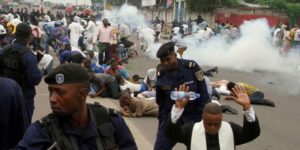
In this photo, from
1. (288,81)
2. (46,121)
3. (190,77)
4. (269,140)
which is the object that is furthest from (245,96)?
(288,81)

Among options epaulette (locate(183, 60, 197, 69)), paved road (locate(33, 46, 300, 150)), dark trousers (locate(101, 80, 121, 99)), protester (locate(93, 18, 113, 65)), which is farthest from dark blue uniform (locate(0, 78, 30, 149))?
protester (locate(93, 18, 113, 65))

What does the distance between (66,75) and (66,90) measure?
0.07 m

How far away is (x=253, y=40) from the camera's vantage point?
76.6 feet

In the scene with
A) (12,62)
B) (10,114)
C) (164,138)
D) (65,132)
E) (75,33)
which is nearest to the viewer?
(65,132)

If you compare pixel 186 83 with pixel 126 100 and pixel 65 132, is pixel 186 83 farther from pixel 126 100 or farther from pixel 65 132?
pixel 126 100

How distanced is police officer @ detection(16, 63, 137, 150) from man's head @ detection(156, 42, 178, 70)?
2266 millimetres

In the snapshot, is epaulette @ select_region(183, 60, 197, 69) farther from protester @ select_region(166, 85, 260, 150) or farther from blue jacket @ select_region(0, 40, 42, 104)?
blue jacket @ select_region(0, 40, 42, 104)

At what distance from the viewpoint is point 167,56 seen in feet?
16.5

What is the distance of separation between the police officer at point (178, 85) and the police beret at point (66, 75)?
241cm

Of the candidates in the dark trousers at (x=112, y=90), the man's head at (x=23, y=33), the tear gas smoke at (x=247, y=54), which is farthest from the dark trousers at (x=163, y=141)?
the tear gas smoke at (x=247, y=54)

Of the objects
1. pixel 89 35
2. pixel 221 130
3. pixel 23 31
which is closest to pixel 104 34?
pixel 89 35

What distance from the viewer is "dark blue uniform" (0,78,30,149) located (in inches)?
144

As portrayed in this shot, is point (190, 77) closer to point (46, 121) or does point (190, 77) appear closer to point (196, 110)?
point (196, 110)

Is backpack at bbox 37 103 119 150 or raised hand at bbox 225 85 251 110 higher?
backpack at bbox 37 103 119 150
